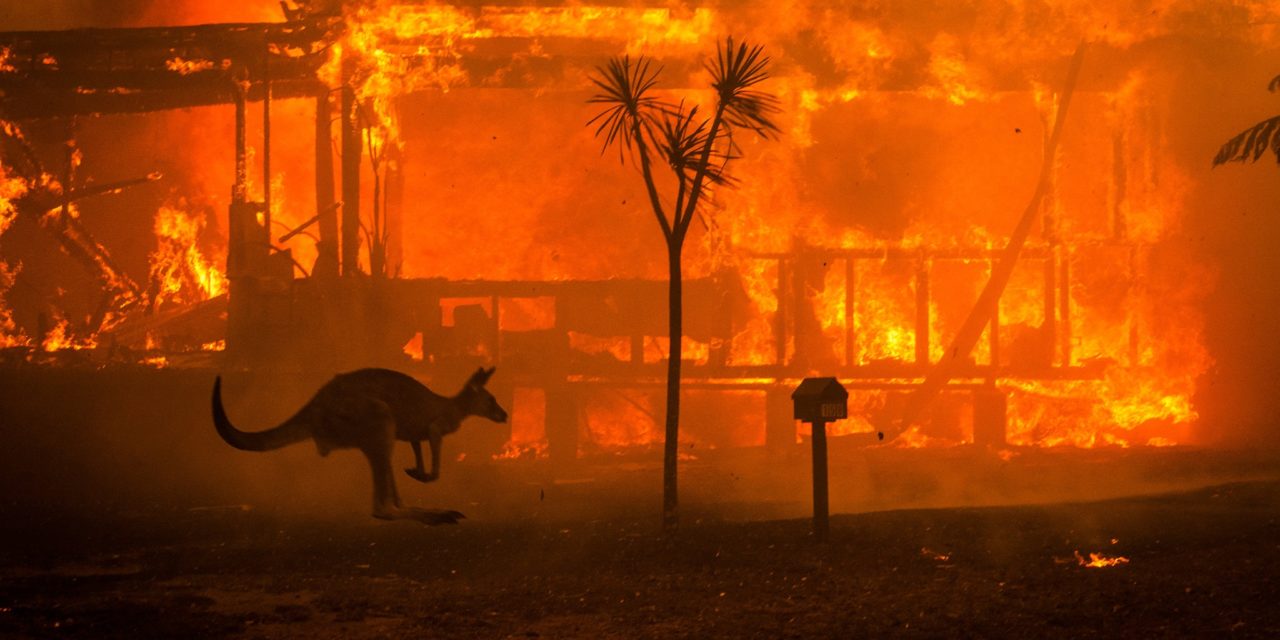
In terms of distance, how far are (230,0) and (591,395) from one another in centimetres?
1207

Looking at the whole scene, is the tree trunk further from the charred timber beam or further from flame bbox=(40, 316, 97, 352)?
flame bbox=(40, 316, 97, 352)

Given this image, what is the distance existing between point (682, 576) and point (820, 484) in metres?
1.57

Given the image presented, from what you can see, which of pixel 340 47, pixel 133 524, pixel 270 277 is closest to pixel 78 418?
pixel 270 277

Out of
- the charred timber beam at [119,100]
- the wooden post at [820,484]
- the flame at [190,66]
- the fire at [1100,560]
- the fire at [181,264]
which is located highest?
the flame at [190,66]

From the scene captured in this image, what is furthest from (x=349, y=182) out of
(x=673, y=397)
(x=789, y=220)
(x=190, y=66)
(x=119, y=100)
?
(x=673, y=397)

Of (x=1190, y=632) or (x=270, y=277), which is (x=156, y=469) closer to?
(x=270, y=277)

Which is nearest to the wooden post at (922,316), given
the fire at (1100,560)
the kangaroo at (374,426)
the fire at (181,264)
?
the fire at (1100,560)

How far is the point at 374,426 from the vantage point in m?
10.2

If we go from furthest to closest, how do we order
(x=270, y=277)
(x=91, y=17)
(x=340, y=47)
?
(x=91, y=17)
(x=340, y=47)
(x=270, y=277)

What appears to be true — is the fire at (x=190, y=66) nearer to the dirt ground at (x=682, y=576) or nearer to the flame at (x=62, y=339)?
the flame at (x=62, y=339)

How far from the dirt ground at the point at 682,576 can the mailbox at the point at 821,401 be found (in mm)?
1062

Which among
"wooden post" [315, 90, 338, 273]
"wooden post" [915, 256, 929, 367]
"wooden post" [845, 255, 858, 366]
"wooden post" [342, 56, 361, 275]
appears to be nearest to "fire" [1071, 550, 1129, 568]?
"wooden post" [845, 255, 858, 366]

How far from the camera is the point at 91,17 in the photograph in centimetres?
2512

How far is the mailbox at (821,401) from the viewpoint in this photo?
9617 millimetres
